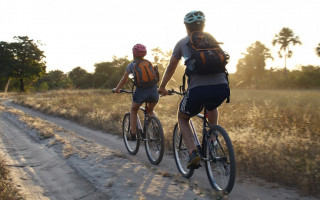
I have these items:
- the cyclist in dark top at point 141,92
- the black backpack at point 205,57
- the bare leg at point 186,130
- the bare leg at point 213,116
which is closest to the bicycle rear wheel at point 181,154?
the bare leg at point 186,130

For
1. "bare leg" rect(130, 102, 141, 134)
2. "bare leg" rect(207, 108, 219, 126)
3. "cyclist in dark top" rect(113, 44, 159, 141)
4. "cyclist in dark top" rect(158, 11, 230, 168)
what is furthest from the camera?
"bare leg" rect(130, 102, 141, 134)

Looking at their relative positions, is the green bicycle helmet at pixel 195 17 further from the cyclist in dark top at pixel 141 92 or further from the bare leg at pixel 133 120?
the bare leg at pixel 133 120

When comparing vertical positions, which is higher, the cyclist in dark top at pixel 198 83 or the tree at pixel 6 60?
the tree at pixel 6 60

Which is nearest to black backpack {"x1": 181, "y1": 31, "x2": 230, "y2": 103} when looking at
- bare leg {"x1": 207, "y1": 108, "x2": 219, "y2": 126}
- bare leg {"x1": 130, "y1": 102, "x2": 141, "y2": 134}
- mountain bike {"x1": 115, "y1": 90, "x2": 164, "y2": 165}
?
bare leg {"x1": 207, "y1": 108, "x2": 219, "y2": 126}

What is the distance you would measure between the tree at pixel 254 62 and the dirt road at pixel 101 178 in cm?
5830

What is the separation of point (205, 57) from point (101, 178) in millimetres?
2357

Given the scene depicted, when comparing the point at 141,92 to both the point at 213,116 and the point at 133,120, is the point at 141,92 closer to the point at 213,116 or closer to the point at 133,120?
the point at 133,120

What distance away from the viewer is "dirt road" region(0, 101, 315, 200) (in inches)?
141

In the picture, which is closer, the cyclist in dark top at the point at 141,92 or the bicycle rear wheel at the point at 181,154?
the bicycle rear wheel at the point at 181,154

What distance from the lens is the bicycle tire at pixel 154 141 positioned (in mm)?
5004

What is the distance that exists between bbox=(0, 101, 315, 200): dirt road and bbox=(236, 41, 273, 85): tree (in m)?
58.3

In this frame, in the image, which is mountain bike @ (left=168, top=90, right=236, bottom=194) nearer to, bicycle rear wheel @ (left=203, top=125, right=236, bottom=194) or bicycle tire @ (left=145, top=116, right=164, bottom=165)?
bicycle rear wheel @ (left=203, top=125, right=236, bottom=194)

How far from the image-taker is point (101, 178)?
13.6ft

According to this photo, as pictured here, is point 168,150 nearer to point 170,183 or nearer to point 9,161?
point 170,183
